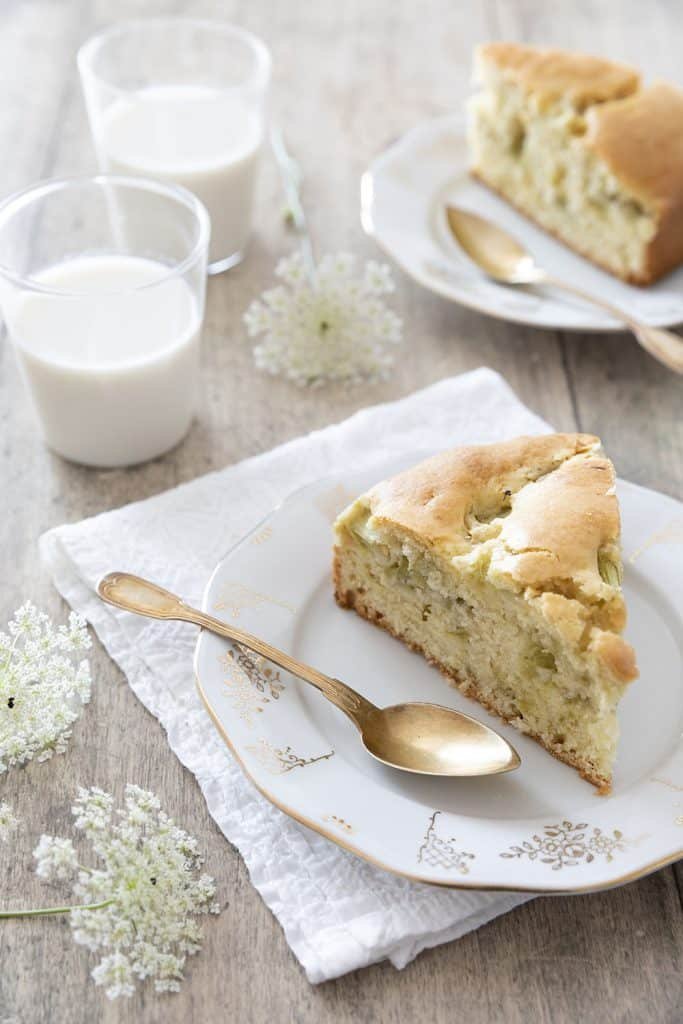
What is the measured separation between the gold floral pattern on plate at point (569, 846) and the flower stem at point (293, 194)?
6.98 feet

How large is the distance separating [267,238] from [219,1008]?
2.64m

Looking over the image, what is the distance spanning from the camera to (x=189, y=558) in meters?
2.70

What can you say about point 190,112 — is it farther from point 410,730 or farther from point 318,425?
point 410,730

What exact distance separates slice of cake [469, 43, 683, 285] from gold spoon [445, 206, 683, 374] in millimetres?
231

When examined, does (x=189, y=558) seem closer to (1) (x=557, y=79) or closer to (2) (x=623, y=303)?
(2) (x=623, y=303)

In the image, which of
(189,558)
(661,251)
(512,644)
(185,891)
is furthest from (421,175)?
(185,891)

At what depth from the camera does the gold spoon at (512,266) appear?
3197mm

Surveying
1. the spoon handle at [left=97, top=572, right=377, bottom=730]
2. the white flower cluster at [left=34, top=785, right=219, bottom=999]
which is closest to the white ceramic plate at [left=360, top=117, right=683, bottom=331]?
the spoon handle at [left=97, top=572, right=377, bottom=730]

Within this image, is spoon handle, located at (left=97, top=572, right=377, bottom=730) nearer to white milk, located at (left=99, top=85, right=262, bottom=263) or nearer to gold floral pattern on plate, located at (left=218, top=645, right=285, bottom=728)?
gold floral pattern on plate, located at (left=218, top=645, right=285, bottom=728)

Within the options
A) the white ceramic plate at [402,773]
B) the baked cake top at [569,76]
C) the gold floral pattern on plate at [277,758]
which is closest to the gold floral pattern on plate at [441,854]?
the white ceramic plate at [402,773]

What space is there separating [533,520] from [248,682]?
2.16 feet

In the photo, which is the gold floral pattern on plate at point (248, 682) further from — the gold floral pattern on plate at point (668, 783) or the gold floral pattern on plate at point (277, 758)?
the gold floral pattern on plate at point (668, 783)

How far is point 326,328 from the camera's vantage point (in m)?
3.31

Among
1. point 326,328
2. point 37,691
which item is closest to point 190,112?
point 326,328
